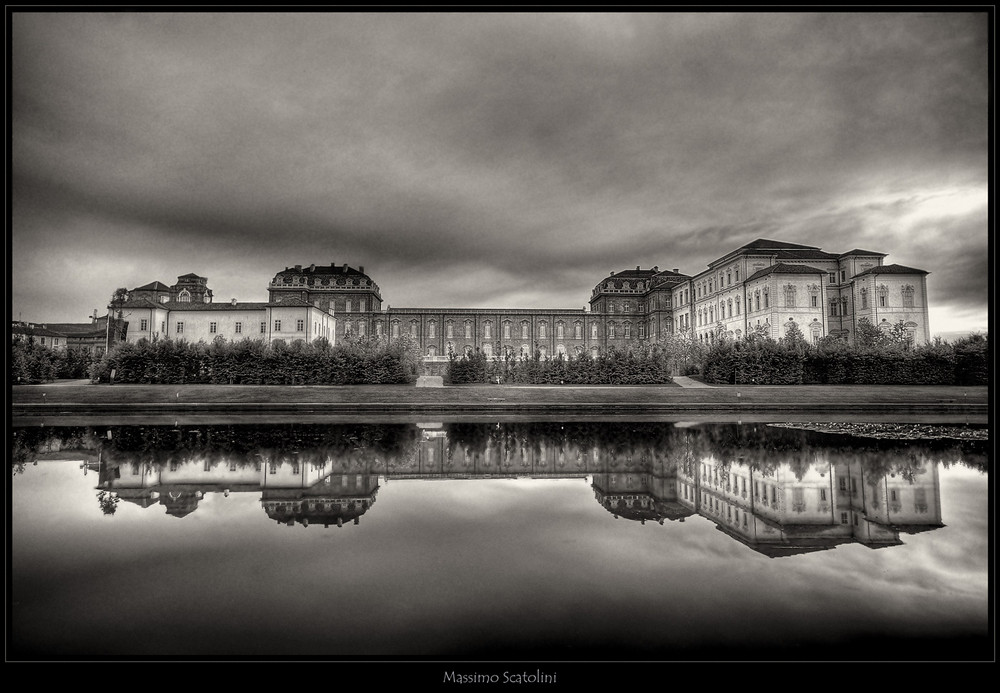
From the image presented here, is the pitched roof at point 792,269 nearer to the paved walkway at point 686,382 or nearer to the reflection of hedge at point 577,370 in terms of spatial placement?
the paved walkway at point 686,382

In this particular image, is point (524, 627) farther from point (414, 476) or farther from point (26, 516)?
point (26, 516)

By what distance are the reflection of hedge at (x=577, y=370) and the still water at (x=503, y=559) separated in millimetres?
19969

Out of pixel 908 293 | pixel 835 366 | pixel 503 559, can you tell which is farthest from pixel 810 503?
pixel 835 366

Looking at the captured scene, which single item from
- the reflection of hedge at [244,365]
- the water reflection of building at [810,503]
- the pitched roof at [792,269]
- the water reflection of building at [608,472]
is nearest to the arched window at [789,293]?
the pitched roof at [792,269]

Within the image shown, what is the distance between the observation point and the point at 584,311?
72938 mm

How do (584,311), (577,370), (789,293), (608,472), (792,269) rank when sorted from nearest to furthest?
(608,472) → (577,370) → (792,269) → (789,293) → (584,311)

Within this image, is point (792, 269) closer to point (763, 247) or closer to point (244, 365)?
point (763, 247)

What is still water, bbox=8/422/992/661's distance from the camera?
8.75 ft

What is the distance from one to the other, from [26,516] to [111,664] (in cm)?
431

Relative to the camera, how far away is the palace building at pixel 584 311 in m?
47.2

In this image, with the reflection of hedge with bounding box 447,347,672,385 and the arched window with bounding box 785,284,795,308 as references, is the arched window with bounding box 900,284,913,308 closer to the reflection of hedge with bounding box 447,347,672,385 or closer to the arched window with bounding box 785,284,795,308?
the reflection of hedge with bounding box 447,347,672,385

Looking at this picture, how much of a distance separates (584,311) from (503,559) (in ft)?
232

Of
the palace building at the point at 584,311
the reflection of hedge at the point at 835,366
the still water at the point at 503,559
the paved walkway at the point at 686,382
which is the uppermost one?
the palace building at the point at 584,311

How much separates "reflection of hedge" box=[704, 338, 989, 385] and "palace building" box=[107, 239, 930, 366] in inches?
93.1
